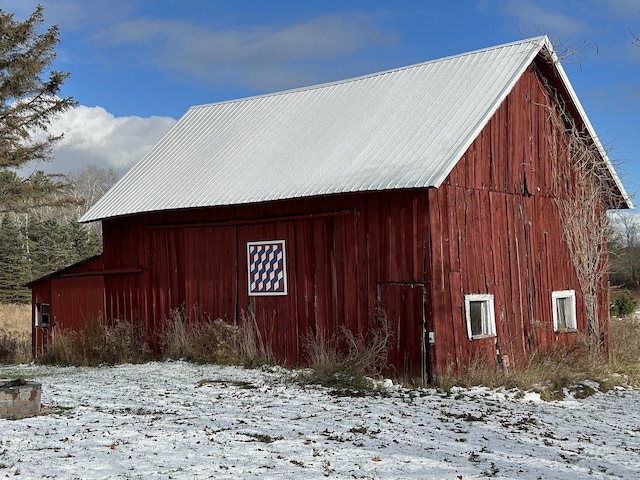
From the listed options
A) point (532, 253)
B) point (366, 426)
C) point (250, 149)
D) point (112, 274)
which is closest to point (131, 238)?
point (112, 274)

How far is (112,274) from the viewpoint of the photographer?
18.5m

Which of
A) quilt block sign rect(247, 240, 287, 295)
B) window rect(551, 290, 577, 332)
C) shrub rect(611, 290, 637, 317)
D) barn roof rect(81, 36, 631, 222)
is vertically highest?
barn roof rect(81, 36, 631, 222)

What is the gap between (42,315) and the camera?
1989 centimetres

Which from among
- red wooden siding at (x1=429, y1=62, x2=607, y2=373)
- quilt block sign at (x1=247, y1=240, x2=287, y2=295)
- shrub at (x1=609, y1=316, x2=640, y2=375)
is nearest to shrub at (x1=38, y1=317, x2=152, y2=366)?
quilt block sign at (x1=247, y1=240, x2=287, y2=295)

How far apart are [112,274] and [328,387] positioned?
792 centimetres

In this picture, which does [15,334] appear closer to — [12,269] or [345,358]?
[345,358]

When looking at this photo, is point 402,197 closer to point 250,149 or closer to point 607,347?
point 250,149

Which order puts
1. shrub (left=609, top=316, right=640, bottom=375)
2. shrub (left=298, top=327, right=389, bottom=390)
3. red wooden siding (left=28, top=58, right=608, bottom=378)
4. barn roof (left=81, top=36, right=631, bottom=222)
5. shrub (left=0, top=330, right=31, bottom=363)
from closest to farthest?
shrub (left=298, top=327, right=389, bottom=390) → red wooden siding (left=28, top=58, right=608, bottom=378) → barn roof (left=81, top=36, right=631, bottom=222) → shrub (left=609, top=316, right=640, bottom=375) → shrub (left=0, top=330, right=31, bottom=363)

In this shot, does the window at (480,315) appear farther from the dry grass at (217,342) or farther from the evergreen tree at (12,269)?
the evergreen tree at (12,269)

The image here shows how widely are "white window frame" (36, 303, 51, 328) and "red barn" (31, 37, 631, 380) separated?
58 centimetres

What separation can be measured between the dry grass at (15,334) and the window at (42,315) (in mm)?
860

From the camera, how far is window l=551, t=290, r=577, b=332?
1638cm

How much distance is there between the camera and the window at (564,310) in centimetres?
1638

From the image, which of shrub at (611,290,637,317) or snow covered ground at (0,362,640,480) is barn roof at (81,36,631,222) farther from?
shrub at (611,290,637,317)
